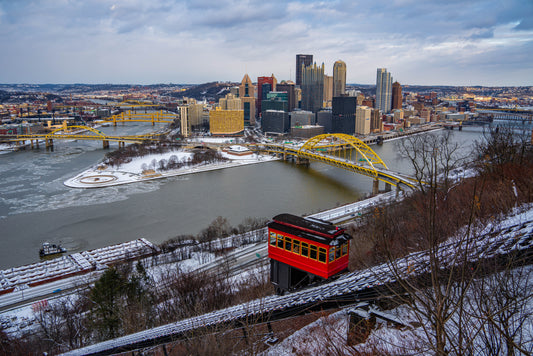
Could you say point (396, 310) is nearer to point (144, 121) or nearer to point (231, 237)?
point (231, 237)

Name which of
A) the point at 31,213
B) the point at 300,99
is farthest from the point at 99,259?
the point at 300,99

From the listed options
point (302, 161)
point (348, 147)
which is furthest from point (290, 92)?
point (302, 161)

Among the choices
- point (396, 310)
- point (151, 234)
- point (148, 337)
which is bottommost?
point (151, 234)

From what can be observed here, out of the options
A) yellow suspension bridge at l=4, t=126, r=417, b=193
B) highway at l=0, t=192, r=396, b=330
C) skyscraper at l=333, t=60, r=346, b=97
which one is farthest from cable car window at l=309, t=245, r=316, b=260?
skyscraper at l=333, t=60, r=346, b=97

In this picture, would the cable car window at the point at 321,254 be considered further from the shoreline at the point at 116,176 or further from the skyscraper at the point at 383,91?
the skyscraper at the point at 383,91

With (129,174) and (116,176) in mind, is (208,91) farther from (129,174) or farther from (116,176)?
(116,176)

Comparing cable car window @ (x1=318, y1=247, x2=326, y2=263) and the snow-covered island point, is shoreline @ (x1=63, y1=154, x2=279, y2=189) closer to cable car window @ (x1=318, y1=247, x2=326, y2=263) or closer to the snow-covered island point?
the snow-covered island point
